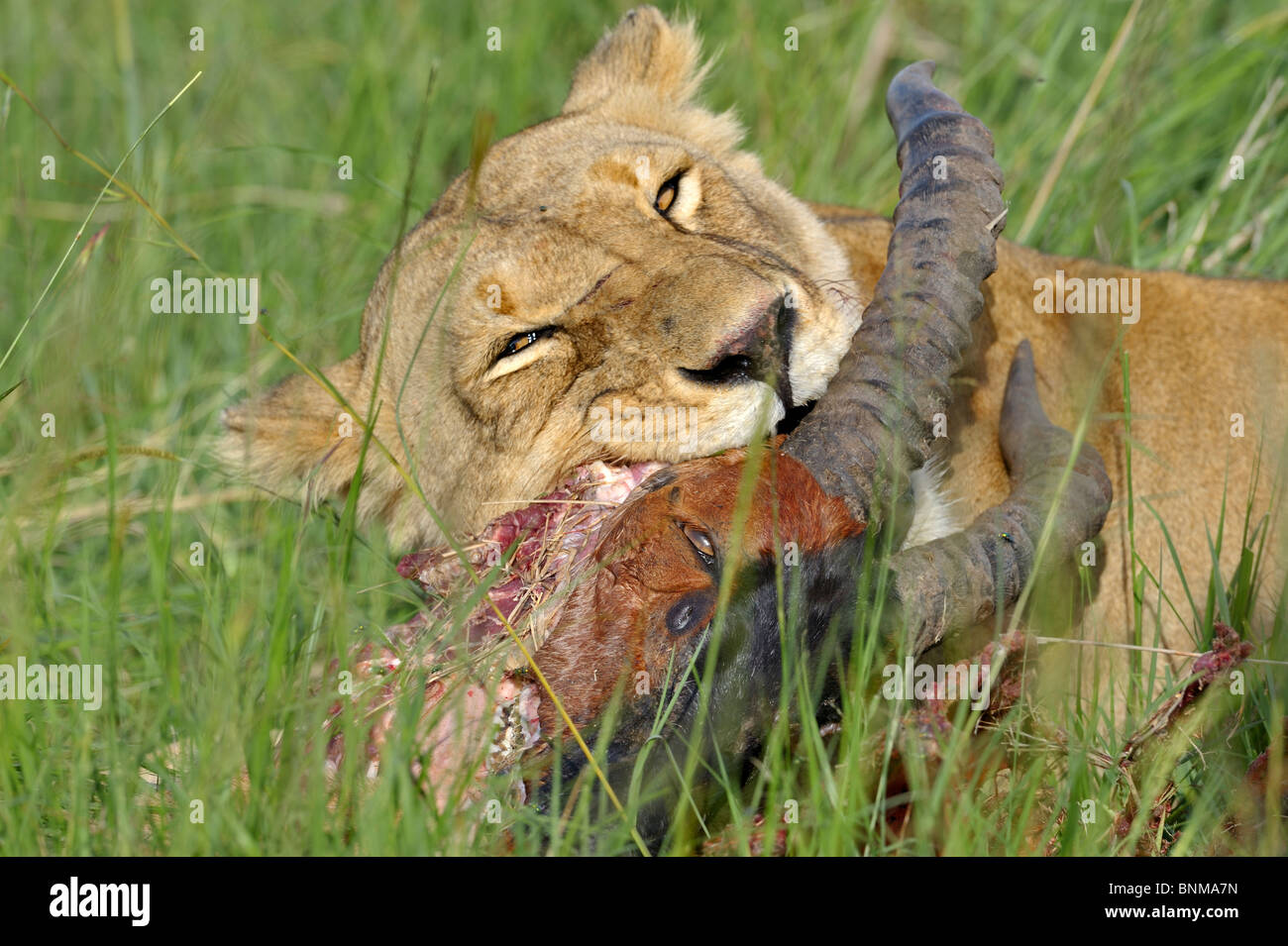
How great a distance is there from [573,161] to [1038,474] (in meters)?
1.39

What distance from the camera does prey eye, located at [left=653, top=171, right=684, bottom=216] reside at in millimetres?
3223

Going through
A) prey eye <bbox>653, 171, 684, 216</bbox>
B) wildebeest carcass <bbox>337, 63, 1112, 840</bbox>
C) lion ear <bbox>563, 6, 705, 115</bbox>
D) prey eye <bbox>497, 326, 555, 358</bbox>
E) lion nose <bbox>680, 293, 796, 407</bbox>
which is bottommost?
wildebeest carcass <bbox>337, 63, 1112, 840</bbox>

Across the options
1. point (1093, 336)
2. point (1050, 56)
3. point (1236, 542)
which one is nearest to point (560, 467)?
point (1093, 336)

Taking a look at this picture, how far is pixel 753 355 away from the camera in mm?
2580

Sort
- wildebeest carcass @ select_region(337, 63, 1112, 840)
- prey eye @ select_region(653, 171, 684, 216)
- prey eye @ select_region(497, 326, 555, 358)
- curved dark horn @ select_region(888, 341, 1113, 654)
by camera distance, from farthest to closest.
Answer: prey eye @ select_region(653, 171, 684, 216) → prey eye @ select_region(497, 326, 555, 358) → curved dark horn @ select_region(888, 341, 1113, 654) → wildebeest carcass @ select_region(337, 63, 1112, 840)

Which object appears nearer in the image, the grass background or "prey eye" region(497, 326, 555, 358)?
the grass background

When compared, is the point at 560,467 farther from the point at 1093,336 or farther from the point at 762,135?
the point at 762,135

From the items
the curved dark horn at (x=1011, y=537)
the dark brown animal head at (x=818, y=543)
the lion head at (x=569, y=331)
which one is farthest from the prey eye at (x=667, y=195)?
the curved dark horn at (x=1011, y=537)

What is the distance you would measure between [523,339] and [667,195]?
58cm

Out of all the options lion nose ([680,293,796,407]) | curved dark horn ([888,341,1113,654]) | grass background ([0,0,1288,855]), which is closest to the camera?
grass background ([0,0,1288,855])

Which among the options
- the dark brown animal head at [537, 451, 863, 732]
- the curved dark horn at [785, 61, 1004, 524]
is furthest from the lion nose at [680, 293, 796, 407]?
the dark brown animal head at [537, 451, 863, 732]

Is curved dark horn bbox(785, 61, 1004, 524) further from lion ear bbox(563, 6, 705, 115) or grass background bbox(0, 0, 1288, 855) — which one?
lion ear bbox(563, 6, 705, 115)

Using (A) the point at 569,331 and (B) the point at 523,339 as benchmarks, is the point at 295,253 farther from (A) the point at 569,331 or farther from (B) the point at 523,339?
(A) the point at 569,331

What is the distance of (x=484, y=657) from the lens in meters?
2.35
